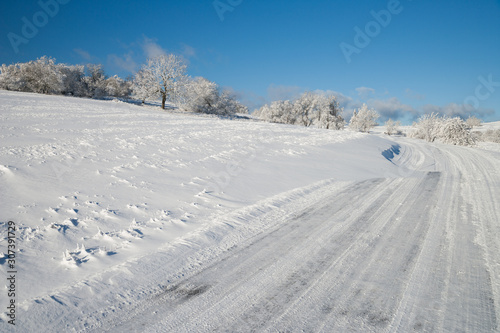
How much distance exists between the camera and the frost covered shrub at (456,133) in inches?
1152

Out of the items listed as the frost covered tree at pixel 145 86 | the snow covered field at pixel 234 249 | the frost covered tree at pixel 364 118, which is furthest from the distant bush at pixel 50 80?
the frost covered tree at pixel 364 118

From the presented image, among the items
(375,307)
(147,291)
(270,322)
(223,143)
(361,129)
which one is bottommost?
(147,291)

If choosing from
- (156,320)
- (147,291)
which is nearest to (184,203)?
(147,291)

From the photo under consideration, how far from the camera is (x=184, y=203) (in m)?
5.39

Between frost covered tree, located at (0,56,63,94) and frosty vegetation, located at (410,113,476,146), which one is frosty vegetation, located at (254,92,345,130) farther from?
frost covered tree, located at (0,56,63,94)

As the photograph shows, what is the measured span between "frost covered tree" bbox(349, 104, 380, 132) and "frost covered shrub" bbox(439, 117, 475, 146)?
23.7 meters

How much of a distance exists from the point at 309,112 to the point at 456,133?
1102 inches

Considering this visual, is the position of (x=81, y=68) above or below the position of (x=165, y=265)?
above

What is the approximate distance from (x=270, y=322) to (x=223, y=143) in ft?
35.1

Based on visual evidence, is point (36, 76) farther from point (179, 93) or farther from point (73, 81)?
point (179, 93)

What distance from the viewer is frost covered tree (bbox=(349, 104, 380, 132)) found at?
5591 cm

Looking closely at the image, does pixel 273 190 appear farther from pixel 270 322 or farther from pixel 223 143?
pixel 223 143

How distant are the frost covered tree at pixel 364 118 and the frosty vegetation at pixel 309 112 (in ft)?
24.1

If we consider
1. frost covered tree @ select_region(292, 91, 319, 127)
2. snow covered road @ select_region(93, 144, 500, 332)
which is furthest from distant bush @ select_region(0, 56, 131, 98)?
snow covered road @ select_region(93, 144, 500, 332)
